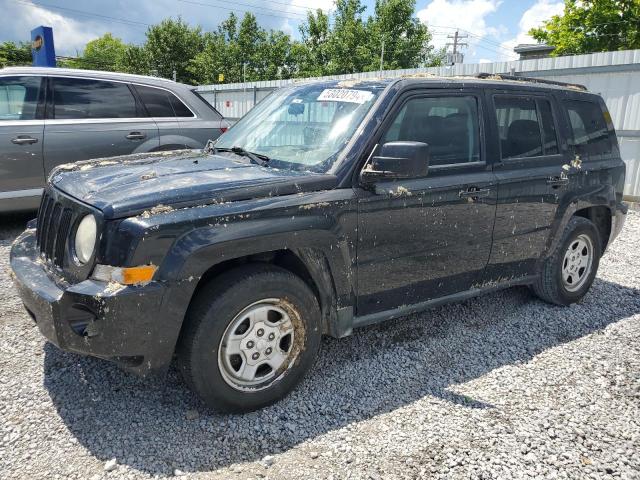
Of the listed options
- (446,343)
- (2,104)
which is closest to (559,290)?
(446,343)

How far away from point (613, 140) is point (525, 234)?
5.35 ft

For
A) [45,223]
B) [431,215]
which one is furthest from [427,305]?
[45,223]

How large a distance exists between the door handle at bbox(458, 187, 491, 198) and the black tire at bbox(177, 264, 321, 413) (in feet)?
4.42

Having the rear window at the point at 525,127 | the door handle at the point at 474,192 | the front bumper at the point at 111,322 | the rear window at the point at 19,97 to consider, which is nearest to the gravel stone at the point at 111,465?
the front bumper at the point at 111,322

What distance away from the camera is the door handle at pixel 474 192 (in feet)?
11.7

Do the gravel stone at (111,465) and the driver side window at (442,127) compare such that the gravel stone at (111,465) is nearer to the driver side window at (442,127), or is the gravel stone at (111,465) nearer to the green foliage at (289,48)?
the driver side window at (442,127)

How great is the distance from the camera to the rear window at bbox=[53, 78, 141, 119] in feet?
20.2

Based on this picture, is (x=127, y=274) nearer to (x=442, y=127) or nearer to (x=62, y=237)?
(x=62, y=237)

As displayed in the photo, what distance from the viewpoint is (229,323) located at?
2.69 meters

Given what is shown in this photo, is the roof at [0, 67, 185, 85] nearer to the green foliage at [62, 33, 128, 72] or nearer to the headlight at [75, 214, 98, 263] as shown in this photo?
the headlight at [75, 214, 98, 263]

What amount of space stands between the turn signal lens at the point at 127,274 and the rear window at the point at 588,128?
3.72 metres

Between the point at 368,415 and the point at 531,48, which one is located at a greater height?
the point at 531,48

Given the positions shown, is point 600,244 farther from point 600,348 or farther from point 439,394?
point 439,394

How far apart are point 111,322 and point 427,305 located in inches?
83.4
